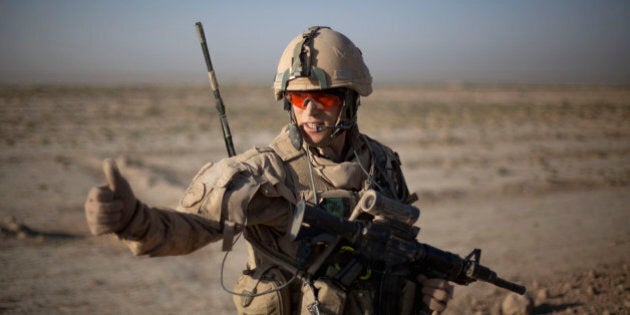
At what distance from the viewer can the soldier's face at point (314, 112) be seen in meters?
2.79

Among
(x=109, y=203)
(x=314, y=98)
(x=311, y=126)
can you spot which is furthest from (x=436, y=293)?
(x=109, y=203)

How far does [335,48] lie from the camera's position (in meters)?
2.83

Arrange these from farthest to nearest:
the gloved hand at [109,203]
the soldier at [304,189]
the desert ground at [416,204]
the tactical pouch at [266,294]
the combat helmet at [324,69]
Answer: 1. the desert ground at [416,204]
2. the combat helmet at [324,69]
3. the tactical pouch at [266,294]
4. the soldier at [304,189]
5. the gloved hand at [109,203]

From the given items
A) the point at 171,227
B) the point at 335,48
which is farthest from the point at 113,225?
the point at 335,48

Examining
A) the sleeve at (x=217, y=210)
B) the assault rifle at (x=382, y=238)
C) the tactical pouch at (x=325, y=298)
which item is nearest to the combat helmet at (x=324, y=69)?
the sleeve at (x=217, y=210)

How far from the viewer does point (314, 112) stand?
2809 millimetres

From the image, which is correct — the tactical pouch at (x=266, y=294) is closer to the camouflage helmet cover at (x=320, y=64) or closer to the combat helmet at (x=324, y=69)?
→ the combat helmet at (x=324, y=69)

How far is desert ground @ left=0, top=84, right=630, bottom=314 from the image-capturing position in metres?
5.43

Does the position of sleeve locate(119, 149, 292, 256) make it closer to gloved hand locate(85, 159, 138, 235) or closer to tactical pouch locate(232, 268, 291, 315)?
gloved hand locate(85, 159, 138, 235)

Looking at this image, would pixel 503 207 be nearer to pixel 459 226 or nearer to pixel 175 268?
pixel 459 226

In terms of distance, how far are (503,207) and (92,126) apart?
49.8 feet

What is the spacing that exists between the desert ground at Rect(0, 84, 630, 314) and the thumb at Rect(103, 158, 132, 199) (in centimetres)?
379

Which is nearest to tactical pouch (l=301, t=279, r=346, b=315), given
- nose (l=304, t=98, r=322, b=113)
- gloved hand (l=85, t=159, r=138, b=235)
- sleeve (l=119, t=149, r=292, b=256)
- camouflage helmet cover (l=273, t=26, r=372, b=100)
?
sleeve (l=119, t=149, r=292, b=256)

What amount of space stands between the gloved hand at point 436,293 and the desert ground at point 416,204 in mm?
2539
